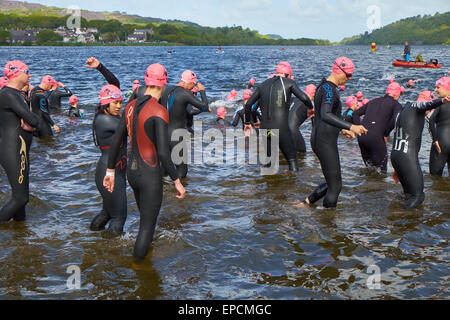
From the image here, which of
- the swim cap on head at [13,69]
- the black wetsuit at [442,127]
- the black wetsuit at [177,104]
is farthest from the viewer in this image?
the black wetsuit at [442,127]

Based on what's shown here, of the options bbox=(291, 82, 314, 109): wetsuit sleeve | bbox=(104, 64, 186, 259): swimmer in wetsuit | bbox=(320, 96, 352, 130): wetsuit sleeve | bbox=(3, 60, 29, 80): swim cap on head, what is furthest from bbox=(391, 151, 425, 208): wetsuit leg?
bbox=(3, 60, 29, 80): swim cap on head

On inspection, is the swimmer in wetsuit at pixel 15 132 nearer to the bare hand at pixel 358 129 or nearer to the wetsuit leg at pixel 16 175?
the wetsuit leg at pixel 16 175

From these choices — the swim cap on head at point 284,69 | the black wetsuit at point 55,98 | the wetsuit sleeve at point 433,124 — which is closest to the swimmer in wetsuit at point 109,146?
the swim cap on head at point 284,69

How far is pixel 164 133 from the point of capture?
4566mm

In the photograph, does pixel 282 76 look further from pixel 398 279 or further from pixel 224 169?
pixel 398 279

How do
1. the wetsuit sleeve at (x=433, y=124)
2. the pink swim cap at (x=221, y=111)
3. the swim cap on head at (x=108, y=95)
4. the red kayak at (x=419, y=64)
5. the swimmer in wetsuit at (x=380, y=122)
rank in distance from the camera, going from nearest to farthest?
1. the swim cap on head at (x=108, y=95)
2. the wetsuit sleeve at (x=433, y=124)
3. the swimmer in wetsuit at (x=380, y=122)
4. the pink swim cap at (x=221, y=111)
5. the red kayak at (x=419, y=64)

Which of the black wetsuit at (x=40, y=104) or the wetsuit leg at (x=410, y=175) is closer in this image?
the wetsuit leg at (x=410, y=175)

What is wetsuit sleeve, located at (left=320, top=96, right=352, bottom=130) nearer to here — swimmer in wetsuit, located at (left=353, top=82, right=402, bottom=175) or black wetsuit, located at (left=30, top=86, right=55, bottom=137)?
swimmer in wetsuit, located at (left=353, top=82, right=402, bottom=175)

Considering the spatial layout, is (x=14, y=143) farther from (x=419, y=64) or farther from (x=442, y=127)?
(x=419, y=64)

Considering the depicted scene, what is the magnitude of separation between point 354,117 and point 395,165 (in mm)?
2764

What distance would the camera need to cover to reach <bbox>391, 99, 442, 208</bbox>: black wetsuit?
22.8ft

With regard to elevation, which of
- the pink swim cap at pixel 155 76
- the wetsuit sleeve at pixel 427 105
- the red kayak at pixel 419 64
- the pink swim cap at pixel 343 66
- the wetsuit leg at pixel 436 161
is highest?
the red kayak at pixel 419 64

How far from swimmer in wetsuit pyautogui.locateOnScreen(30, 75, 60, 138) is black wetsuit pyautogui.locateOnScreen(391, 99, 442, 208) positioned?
25.7 feet

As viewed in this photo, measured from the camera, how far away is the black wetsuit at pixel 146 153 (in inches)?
180
